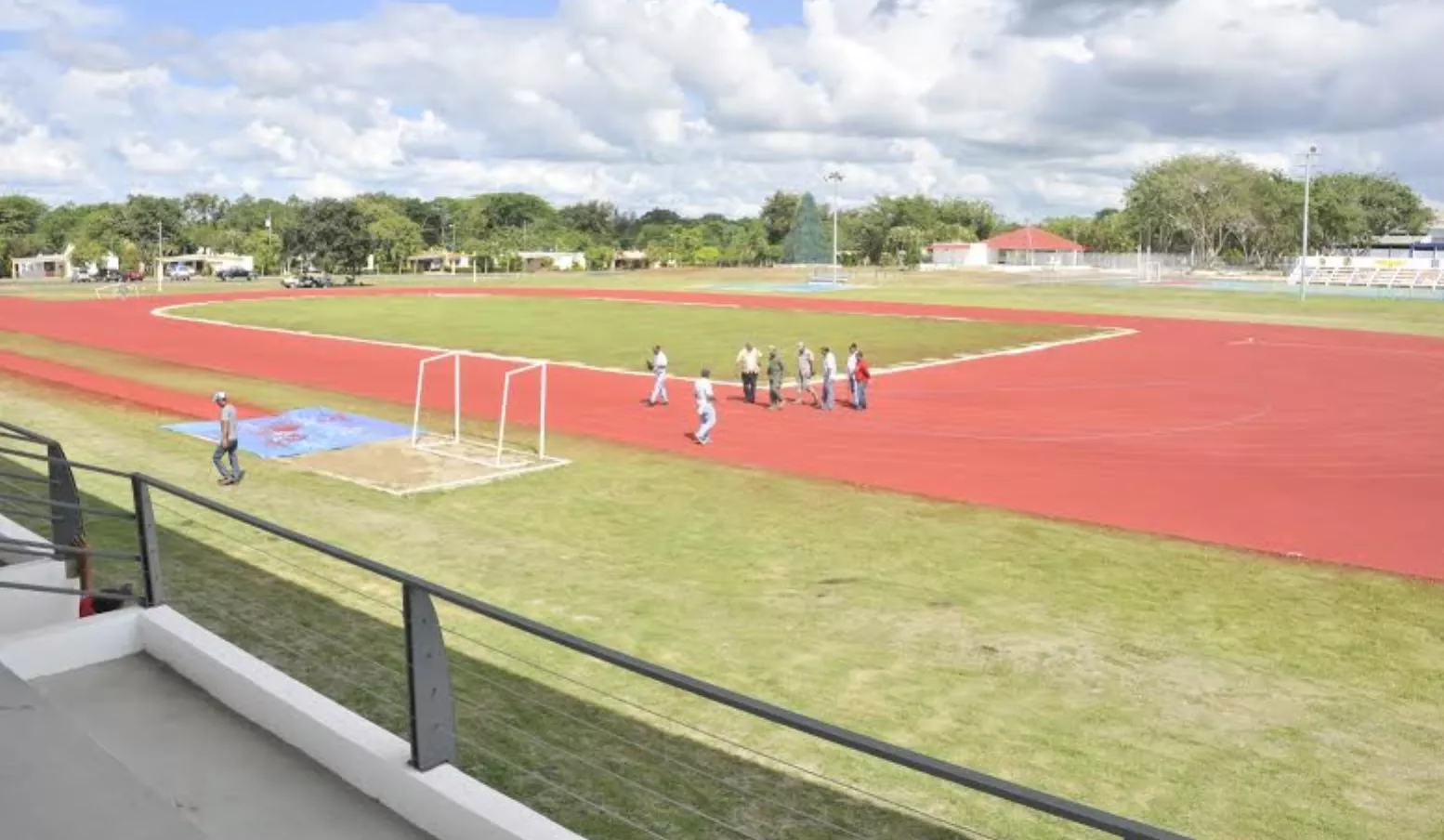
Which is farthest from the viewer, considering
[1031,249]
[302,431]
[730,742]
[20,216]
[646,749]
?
[20,216]

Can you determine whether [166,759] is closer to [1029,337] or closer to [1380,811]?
[1380,811]

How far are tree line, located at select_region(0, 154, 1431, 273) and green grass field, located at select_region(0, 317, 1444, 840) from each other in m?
97.1

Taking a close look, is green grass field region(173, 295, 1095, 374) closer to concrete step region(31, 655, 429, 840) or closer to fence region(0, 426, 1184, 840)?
fence region(0, 426, 1184, 840)

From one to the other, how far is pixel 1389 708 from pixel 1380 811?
2292 millimetres

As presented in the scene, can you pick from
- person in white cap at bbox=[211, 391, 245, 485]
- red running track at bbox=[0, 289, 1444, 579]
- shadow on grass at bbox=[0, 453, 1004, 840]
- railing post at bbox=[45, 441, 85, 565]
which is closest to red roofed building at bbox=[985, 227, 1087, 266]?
red running track at bbox=[0, 289, 1444, 579]


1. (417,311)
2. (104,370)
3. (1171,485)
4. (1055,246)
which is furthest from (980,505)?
(1055,246)

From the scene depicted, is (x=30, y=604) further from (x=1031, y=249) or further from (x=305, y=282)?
(x=1031, y=249)

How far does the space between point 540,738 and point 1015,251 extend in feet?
441

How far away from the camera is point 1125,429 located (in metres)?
25.3

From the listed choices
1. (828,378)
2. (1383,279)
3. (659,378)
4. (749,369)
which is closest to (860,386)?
(828,378)

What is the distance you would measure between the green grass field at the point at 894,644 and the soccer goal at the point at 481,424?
6.36 ft

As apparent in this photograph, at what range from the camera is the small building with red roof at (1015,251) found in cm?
12938

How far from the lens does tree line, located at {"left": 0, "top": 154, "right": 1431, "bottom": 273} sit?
405ft

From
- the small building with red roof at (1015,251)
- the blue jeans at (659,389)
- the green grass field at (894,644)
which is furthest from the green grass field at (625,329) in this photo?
the small building with red roof at (1015,251)
